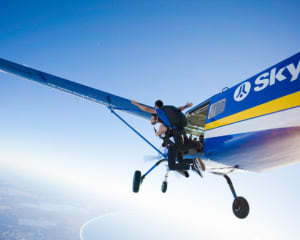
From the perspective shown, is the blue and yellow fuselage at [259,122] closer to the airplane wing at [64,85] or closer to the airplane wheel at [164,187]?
the airplane wheel at [164,187]

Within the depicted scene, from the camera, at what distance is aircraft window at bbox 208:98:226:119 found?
351 cm

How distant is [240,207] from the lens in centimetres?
379

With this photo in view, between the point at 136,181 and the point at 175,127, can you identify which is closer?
the point at 175,127

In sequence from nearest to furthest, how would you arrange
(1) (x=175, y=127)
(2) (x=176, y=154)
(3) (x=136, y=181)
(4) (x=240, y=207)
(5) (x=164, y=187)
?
(1) (x=175, y=127) → (2) (x=176, y=154) → (4) (x=240, y=207) → (3) (x=136, y=181) → (5) (x=164, y=187)

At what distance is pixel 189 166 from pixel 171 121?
0.97m

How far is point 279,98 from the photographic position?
2.25 meters

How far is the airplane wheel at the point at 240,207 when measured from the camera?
3.73 m

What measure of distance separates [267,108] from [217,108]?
127 centimetres

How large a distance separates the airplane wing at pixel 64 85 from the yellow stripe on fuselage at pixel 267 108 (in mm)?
3248

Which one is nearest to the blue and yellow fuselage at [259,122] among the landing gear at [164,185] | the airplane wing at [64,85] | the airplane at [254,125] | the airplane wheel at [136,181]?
the airplane at [254,125]

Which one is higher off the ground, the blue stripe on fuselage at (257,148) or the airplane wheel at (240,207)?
the blue stripe on fuselage at (257,148)

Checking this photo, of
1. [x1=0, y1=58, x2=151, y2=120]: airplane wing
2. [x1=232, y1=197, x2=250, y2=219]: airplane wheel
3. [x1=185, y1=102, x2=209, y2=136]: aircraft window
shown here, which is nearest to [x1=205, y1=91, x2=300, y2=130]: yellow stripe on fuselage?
[x1=232, y1=197, x2=250, y2=219]: airplane wheel

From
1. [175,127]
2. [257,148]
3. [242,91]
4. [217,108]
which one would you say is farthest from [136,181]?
[242,91]

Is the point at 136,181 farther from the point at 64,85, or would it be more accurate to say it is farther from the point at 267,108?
the point at 64,85
